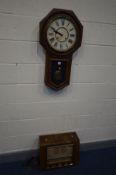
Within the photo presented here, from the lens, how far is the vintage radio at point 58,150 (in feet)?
5.93

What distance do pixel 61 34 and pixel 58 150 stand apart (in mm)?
1129

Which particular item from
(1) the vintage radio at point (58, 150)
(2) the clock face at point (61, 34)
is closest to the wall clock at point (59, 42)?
(2) the clock face at point (61, 34)

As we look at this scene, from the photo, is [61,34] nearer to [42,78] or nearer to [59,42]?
[59,42]

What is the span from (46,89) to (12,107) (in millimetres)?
376

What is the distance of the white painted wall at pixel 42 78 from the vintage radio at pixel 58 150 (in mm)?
121

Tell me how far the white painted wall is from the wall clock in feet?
0.28

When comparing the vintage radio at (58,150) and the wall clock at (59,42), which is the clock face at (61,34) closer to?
the wall clock at (59,42)

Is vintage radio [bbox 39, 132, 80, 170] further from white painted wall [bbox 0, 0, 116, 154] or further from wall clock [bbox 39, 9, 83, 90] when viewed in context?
wall clock [bbox 39, 9, 83, 90]

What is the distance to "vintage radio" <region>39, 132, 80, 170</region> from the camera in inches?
71.2

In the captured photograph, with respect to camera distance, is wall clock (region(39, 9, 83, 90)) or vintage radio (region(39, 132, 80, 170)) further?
vintage radio (region(39, 132, 80, 170))

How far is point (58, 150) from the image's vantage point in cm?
185

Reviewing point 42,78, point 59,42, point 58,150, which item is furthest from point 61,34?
point 58,150

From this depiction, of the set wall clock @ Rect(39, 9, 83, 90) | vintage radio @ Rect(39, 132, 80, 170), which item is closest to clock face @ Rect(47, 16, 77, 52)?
wall clock @ Rect(39, 9, 83, 90)

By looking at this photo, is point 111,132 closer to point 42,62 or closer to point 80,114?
point 80,114
